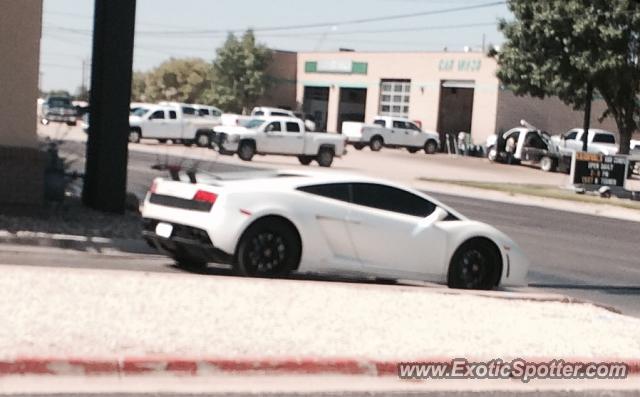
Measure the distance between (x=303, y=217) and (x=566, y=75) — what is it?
3621 cm

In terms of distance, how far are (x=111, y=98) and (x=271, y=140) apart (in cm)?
2890

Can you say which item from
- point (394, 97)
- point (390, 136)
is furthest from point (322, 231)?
point (394, 97)

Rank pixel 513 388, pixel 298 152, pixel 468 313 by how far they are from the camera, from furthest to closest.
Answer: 1. pixel 298 152
2. pixel 468 313
3. pixel 513 388

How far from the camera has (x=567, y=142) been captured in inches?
2327

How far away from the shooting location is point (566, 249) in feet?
68.9

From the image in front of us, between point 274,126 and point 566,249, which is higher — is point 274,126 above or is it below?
above

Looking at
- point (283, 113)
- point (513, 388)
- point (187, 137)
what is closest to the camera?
point (513, 388)

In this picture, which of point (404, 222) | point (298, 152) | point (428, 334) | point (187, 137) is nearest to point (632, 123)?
point (298, 152)

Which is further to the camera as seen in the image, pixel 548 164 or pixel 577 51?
pixel 548 164

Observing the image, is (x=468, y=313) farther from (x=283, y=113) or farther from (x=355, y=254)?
(x=283, y=113)

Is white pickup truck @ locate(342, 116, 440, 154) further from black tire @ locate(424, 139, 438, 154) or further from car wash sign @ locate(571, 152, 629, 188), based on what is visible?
car wash sign @ locate(571, 152, 629, 188)

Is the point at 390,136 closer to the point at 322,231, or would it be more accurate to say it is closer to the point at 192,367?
the point at 322,231

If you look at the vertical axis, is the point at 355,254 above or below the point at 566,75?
below

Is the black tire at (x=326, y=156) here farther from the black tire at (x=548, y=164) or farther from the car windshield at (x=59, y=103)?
the car windshield at (x=59, y=103)
